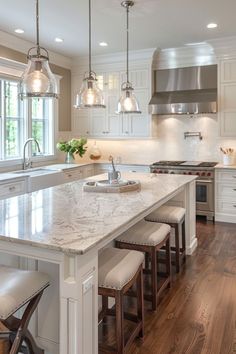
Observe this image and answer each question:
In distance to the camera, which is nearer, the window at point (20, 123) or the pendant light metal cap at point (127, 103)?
the pendant light metal cap at point (127, 103)

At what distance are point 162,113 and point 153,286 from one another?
3.85 metres

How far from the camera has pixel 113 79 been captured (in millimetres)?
6367

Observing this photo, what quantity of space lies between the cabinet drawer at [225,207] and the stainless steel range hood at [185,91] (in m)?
1.53

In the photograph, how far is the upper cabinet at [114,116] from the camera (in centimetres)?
612

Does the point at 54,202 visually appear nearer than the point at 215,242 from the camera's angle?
Yes

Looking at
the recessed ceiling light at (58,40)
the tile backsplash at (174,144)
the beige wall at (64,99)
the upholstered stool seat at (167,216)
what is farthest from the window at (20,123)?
the upholstered stool seat at (167,216)

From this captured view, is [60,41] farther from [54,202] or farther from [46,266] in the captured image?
[46,266]

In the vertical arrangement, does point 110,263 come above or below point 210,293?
above

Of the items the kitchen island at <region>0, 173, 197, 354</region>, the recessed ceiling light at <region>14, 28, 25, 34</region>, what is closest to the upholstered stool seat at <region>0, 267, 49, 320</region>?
the kitchen island at <region>0, 173, 197, 354</region>

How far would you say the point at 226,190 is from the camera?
5398 mm

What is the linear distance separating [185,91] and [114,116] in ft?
4.68

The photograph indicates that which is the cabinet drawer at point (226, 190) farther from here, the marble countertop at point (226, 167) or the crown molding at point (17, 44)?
the crown molding at point (17, 44)

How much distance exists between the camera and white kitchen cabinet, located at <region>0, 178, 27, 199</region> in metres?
4.03

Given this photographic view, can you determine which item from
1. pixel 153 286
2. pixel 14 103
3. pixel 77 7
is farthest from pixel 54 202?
pixel 14 103
